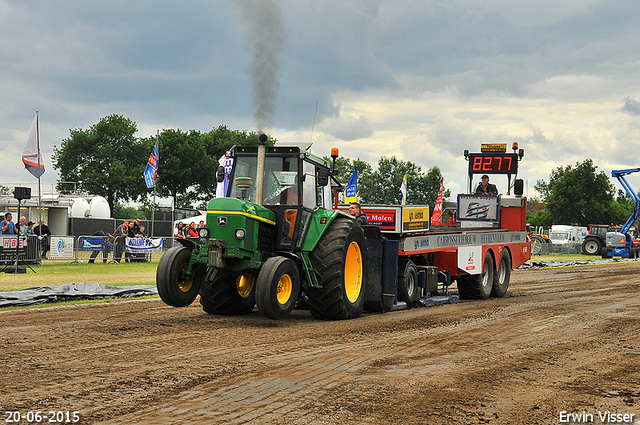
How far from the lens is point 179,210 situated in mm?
42875

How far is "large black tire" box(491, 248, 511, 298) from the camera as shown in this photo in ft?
49.8

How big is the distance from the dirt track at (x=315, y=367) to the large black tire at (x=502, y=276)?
180 inches

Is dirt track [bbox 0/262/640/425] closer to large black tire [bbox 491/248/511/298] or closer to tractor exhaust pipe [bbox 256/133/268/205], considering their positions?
tractor exhaust pipe [bbox 256/133/268/205]

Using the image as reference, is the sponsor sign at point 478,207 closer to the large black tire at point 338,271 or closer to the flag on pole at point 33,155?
the large black tire at point 338,271

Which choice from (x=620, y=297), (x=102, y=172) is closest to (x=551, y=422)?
(x=620, y=297)

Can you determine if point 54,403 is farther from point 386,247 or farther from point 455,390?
point 386,247

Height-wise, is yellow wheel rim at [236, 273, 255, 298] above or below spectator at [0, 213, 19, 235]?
below

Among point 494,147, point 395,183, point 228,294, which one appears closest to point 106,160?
point 395,183

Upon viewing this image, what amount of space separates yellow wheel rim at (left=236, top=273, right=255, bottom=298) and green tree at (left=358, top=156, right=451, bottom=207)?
65.2 meters

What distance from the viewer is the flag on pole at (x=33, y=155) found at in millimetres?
21750

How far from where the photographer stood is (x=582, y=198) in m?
74.0

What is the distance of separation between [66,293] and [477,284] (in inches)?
336

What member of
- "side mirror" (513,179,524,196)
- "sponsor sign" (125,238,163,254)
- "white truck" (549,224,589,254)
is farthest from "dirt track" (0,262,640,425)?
"white truck" (549,224,589,254)

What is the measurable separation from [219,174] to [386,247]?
3.19m
